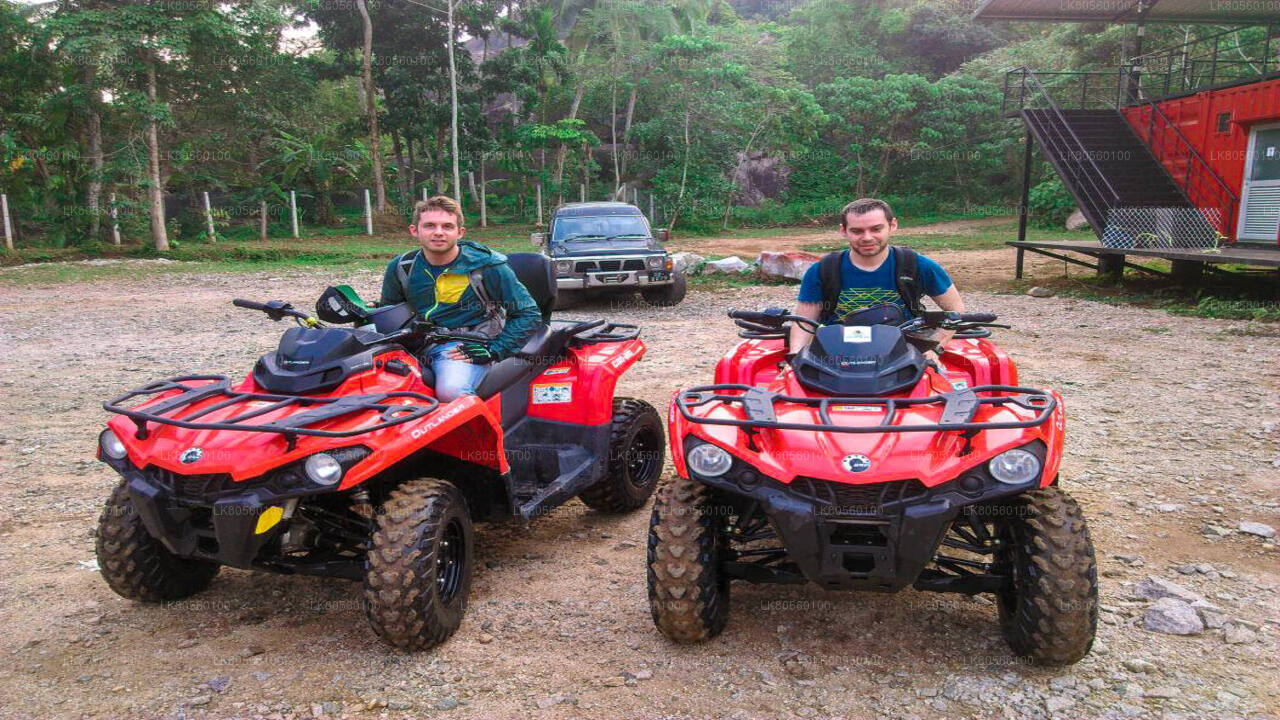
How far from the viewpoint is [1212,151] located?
50.4ft

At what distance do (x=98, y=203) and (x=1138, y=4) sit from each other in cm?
2309

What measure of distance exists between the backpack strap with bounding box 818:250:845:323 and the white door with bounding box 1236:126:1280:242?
13178 millimetres

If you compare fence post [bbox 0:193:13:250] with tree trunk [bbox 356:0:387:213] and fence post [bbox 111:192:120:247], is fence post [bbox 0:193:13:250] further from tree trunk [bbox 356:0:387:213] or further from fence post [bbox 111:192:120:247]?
tree trunk [bbox 356:0:387:213]

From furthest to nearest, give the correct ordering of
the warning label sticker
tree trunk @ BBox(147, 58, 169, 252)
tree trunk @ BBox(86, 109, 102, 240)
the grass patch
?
A: tree trunk @ BBox(86, 109, 102, 240), tree trunk @ BBox(147, 58, 169, 252), the grass patch, the warning label sticker

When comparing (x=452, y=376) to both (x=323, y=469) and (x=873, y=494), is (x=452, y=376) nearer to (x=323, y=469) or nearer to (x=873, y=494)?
(x=323, y=469)

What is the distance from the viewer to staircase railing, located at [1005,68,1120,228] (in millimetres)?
15289

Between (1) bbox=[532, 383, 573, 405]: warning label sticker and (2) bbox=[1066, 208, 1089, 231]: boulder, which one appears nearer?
(1) bbox=[532, 383, 573, 405]: warning label sticker

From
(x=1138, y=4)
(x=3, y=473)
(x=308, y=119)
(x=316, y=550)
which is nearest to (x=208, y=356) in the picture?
(x=3, y=473)

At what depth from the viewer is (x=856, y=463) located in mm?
2770

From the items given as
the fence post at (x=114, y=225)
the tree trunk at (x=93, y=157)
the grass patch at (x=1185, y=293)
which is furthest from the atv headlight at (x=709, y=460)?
the fence post at (x=114, y=225)

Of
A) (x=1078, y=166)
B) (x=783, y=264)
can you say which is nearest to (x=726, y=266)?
(x=783, y=264)

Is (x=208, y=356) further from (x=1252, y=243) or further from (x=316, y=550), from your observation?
(x=1252, y=243)

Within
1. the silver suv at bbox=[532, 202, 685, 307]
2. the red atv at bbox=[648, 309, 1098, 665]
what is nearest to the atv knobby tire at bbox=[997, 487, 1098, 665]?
the red atv at bbox=[648, 309, 1098, 665]

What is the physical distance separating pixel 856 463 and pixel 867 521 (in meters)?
0.18
